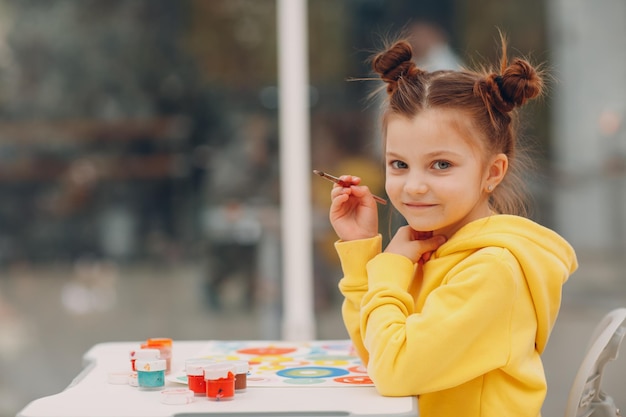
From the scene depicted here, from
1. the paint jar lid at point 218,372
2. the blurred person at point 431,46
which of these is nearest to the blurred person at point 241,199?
the blurred person at point 431,46

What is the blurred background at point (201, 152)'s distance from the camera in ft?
12.2

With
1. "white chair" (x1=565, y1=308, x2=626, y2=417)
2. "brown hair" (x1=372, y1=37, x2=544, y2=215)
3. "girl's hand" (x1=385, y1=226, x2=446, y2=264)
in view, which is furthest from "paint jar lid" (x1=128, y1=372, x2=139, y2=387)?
"white chair" (x1=565, y1=308, x2=626, y2=417)

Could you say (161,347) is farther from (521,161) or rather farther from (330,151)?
(330,151)

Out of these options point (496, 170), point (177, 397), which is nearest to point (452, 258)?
point (496, 170)

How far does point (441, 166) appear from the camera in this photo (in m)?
1.69

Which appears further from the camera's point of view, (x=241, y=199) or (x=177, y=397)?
(x=241, y=199)

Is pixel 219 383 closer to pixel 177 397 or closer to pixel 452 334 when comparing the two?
pixel 177 397

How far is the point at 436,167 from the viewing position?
5.53 ft

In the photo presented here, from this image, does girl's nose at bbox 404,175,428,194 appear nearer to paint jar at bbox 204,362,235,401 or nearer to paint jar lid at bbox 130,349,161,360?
paint jar at bbox 204,362,235,401

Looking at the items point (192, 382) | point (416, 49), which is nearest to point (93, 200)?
point (416, 49)

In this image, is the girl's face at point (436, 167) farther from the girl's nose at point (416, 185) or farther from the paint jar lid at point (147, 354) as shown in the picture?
the paint jar lid at point (147, 354)

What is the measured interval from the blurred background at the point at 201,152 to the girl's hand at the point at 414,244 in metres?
1.93

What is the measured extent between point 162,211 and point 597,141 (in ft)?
5.74

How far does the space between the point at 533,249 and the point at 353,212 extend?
0.36 m
